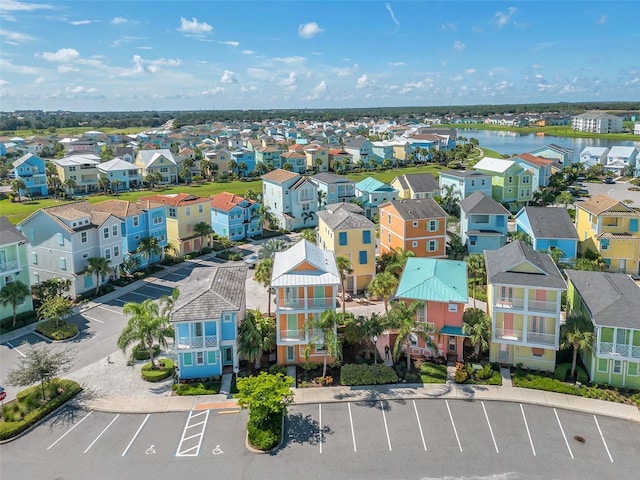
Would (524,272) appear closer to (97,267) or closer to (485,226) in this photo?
(485,226)

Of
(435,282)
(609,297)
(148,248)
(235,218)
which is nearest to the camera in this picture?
(609,297)

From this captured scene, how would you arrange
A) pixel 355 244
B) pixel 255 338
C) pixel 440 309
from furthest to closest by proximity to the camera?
1. pixel 355 244
2. pixel 440 309
3. pixel 255 338

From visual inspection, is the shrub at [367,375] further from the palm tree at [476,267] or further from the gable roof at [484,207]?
the gable roof at [484,207]

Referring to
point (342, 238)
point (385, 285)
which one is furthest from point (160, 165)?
point (385, 285)

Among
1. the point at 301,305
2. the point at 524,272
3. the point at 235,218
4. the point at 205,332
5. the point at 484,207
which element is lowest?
the point at 205,332

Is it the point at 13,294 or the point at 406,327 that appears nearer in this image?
the point at 406,327

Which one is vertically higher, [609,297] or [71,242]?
[71,242]

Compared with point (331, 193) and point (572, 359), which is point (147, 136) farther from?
point (572, 359)
